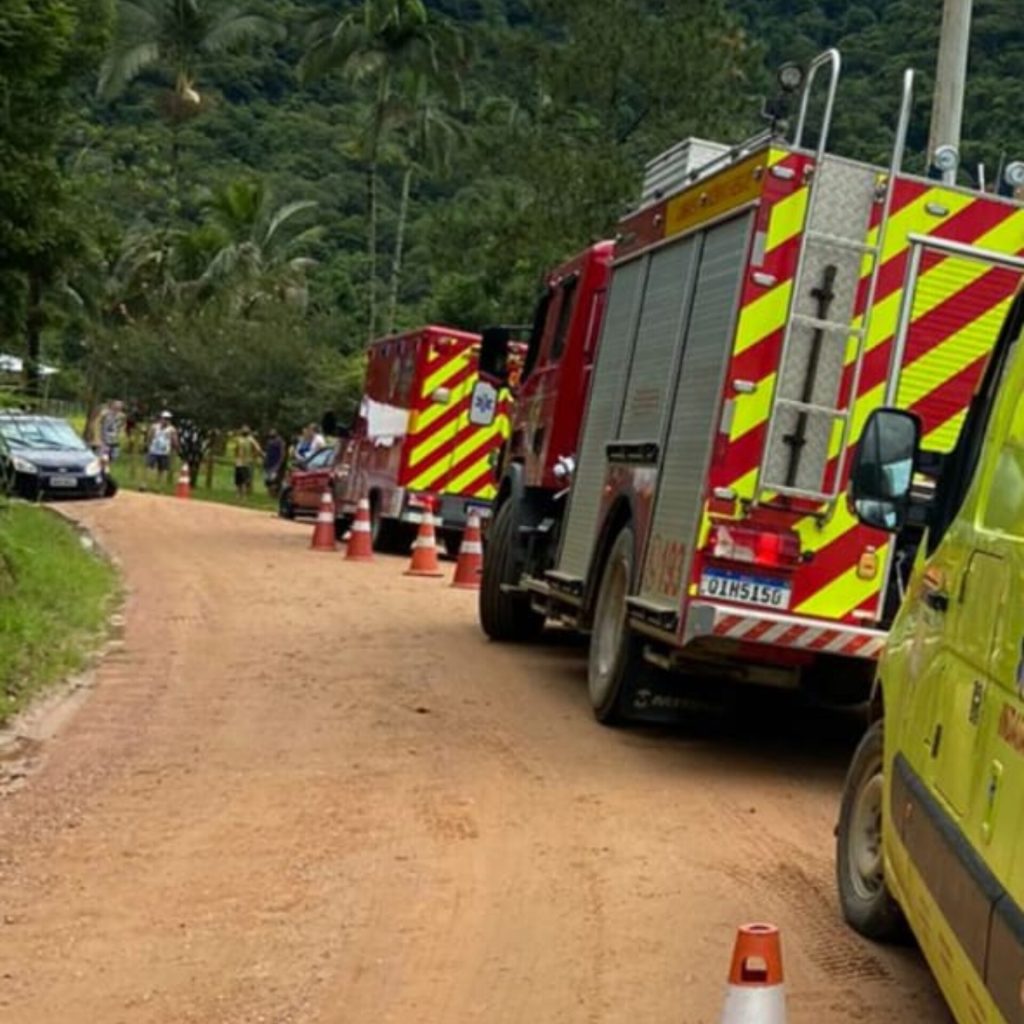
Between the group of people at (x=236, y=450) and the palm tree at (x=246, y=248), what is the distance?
6.81 metres

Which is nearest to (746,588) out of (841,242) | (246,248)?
(841,242)

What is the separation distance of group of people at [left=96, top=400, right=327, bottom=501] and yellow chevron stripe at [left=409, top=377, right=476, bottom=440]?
1578 cm

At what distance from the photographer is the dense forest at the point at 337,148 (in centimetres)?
1966

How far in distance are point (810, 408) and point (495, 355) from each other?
5814mm

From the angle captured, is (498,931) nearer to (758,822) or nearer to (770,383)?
(758,822)

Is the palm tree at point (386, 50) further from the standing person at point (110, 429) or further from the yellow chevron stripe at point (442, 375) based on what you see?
the yellow chevron stripe at point (442, 375)

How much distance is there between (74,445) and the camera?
28.6 m

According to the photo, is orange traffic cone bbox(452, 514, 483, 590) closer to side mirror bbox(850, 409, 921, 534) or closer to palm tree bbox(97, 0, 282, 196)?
side mirror bbox(850, 409, 921, 534)

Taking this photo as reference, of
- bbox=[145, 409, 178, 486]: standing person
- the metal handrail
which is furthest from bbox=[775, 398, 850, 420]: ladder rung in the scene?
bbox=[145, 409, 178, 486]: standing person

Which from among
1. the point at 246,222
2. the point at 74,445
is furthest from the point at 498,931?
the point at 246,222

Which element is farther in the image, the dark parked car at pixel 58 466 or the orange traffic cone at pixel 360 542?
the dark parked car at pixel 58 466

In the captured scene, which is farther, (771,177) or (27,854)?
(771,177)

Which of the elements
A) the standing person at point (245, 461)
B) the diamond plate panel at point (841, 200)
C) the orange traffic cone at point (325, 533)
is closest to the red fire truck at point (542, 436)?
the diamond plate panel at point (841, 200)

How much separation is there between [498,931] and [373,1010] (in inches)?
30.7
